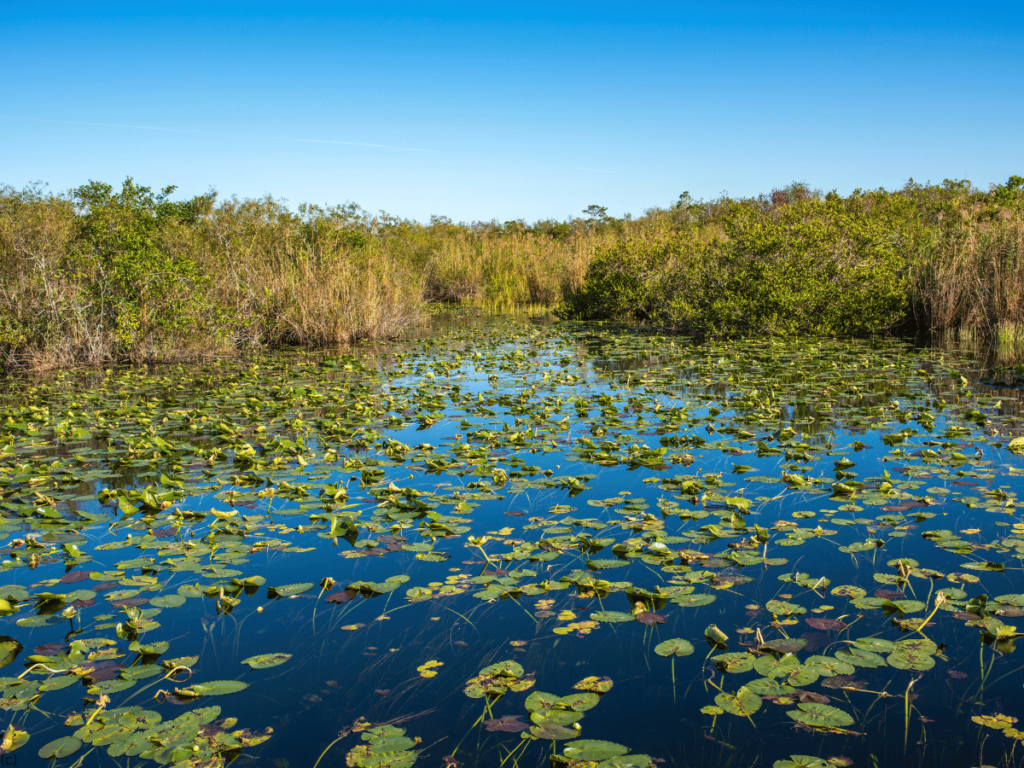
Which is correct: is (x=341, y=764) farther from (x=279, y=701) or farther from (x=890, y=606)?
(x=890, y=606)

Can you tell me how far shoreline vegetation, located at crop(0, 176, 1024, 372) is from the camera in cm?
1103

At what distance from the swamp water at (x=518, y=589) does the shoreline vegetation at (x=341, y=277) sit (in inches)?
180

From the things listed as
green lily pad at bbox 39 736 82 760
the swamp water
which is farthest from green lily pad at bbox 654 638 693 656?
green lily pad at bbox 39 736 82 760

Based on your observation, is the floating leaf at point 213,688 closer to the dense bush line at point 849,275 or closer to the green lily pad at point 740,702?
the green lily pad at point 740,702

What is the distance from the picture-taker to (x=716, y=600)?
3.34 meters

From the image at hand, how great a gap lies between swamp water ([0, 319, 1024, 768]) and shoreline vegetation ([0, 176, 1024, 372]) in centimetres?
457

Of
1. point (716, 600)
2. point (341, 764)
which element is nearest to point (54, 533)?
point (341, 764)

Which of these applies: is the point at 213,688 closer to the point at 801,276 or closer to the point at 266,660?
the point at 266,660

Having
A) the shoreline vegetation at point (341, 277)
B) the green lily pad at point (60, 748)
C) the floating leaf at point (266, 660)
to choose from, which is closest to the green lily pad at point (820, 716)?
the floating leaf at point (266, 660)

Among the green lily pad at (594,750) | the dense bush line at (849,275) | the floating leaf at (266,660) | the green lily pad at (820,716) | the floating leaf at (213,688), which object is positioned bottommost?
the green lily pad at (594,750)

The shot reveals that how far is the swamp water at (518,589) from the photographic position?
7.98 feet

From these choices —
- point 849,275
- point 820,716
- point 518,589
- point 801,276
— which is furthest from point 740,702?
point 849,275

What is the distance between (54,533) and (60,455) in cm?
215

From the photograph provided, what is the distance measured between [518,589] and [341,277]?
458 inches
